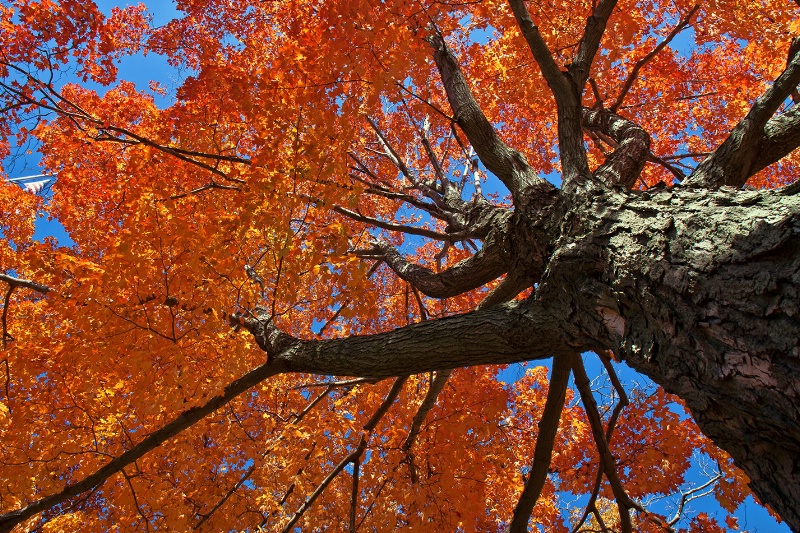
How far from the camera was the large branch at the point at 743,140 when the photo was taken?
2.54 m

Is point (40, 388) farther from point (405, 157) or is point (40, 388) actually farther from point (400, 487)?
point (405, 157)

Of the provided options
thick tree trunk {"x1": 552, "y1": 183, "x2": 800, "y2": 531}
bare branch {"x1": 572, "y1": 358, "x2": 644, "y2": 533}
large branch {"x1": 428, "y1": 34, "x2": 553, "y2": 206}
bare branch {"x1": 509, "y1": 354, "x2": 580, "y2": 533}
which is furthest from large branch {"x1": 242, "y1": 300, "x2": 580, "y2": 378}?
bare branch {"x1": 572, "y1": 358, "x2": 644, "y2": 533}

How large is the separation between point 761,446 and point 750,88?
8.31 metres

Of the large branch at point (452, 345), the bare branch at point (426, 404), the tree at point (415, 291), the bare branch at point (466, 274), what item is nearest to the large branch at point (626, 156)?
the tree at point (415, 291)

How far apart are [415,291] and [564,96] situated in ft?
7.45

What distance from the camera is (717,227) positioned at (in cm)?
174

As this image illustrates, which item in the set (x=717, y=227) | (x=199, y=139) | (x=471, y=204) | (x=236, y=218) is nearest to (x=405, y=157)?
(x=199, y=139)

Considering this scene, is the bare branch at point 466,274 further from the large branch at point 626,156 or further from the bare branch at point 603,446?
the bare branch at point 603,446

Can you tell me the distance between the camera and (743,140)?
2551 mm

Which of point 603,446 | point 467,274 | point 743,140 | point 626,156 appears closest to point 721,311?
point 743,140

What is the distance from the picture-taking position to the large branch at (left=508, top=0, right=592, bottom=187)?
3.16 m

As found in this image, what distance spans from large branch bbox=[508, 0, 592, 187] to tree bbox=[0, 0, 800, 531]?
2 centimetres

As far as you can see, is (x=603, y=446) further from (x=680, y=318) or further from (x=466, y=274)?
(x=680, y=318)

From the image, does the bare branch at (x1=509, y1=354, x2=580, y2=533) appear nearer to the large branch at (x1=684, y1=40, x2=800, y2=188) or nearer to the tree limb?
the tree limb
